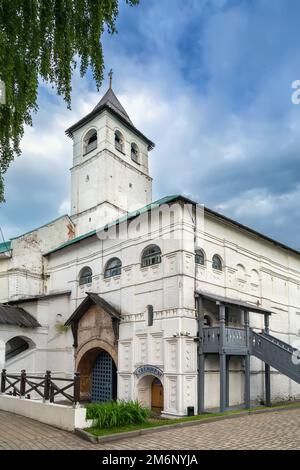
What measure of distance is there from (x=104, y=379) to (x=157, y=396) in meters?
3.60

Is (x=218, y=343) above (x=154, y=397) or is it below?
above

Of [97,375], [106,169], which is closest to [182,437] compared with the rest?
[97,375]

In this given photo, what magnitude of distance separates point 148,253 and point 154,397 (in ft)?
20.3

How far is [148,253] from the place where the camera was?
1875cm

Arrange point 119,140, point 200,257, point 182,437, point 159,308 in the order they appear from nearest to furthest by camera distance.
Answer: point 182,437 → point 159,308 → point 200,257 → point 119,140

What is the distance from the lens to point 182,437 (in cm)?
1092

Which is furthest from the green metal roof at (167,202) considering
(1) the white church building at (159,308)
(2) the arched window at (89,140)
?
(2) the arched window at (89,140)

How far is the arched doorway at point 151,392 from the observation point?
696 inches

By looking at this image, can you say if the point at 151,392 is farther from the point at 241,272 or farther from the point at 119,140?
the point at 119,140

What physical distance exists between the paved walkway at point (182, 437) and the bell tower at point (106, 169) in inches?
660

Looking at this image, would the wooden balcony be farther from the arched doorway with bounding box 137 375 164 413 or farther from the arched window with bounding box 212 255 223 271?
the arched window with bounding box 212 255 223 271

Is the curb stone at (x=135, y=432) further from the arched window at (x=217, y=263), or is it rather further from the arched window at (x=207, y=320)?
the arched window at (x=217, y=263)
